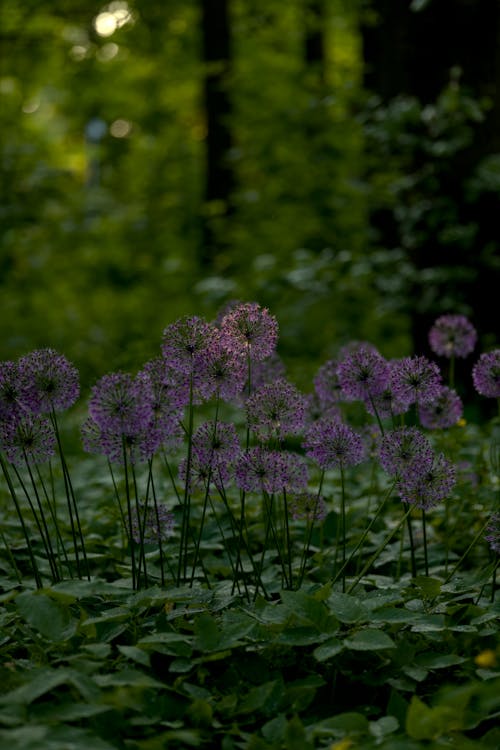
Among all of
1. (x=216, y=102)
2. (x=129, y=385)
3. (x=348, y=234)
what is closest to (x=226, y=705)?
(x=129, y=385)

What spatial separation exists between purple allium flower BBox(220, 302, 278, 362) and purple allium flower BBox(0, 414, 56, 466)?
1.84ft

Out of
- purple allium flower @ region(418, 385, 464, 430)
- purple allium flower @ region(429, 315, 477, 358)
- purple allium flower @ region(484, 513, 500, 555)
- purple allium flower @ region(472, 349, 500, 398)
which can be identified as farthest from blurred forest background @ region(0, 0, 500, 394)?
purple allium flower @ region(484, 513, 500, 555)

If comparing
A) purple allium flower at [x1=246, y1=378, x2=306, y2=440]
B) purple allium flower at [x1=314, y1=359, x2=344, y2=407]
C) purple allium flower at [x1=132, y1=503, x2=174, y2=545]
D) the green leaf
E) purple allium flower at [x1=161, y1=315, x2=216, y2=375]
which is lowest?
the green leaf

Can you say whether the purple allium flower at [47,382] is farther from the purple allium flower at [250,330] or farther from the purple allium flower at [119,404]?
the purple allium flower at [250,330]

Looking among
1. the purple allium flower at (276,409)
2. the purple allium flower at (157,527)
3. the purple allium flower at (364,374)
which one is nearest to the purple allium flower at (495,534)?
the purple allium flower at (364,374)

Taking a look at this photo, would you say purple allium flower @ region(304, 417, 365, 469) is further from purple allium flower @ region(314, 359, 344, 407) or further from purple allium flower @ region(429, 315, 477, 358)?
purple allium flower @ region(429, 315, 477, 358)

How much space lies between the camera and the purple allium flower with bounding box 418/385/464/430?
281 cm

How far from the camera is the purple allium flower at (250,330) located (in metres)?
2.41

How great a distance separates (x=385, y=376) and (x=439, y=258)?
4.13m

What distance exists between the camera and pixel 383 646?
197 centimetres

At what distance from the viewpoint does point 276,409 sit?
2.38 metres

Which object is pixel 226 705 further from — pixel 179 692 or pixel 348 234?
pixel 348 234

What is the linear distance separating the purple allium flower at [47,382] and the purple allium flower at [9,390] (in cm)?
1

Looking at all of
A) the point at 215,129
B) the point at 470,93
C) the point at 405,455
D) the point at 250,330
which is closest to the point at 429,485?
the point at 405,455
